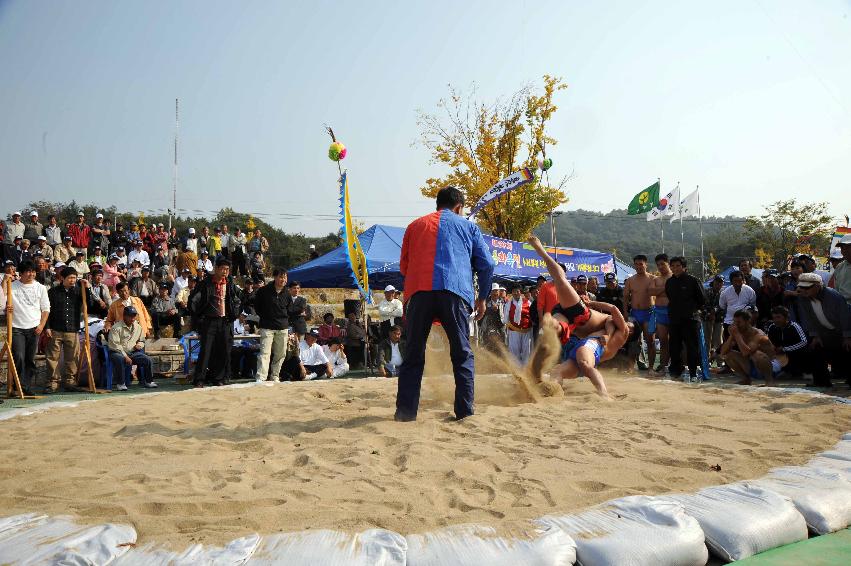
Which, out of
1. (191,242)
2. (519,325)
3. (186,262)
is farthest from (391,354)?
(191,242)

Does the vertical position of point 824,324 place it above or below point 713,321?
above

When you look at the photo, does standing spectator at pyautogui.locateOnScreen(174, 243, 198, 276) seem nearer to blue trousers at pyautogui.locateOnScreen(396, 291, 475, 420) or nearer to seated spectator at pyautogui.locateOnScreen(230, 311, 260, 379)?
seated spectator at pyautogui.locateOnScreen(230, 311, 260, 379)

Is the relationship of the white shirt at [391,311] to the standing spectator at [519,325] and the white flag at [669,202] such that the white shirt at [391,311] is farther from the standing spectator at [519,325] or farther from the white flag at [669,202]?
the white flag at [669,202]

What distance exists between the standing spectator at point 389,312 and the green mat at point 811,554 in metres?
8.21

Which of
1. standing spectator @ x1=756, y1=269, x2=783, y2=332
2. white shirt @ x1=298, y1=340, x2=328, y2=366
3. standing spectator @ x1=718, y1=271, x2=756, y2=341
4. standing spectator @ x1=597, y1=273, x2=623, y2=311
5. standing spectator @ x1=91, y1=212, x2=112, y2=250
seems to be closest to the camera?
standing spectator @ x1=718, y1=271, x2=756, y2=341

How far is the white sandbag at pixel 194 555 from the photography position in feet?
6.33

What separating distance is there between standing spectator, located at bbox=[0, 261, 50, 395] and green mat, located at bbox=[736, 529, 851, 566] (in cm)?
754

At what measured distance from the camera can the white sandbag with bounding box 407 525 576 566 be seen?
6.33 feet

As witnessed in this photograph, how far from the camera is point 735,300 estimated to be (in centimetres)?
891

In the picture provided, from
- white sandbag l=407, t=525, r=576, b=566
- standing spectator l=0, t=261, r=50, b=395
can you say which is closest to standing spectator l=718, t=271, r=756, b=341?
white sandbag l=407, t=525, r=576, b=566

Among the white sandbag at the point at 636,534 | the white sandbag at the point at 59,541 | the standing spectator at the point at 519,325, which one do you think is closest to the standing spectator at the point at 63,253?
the standing spectator at the point at 519,325

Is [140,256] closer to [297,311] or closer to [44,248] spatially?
[44,248]

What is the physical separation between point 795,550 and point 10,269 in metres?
8.32

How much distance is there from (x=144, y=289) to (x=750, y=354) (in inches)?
402
